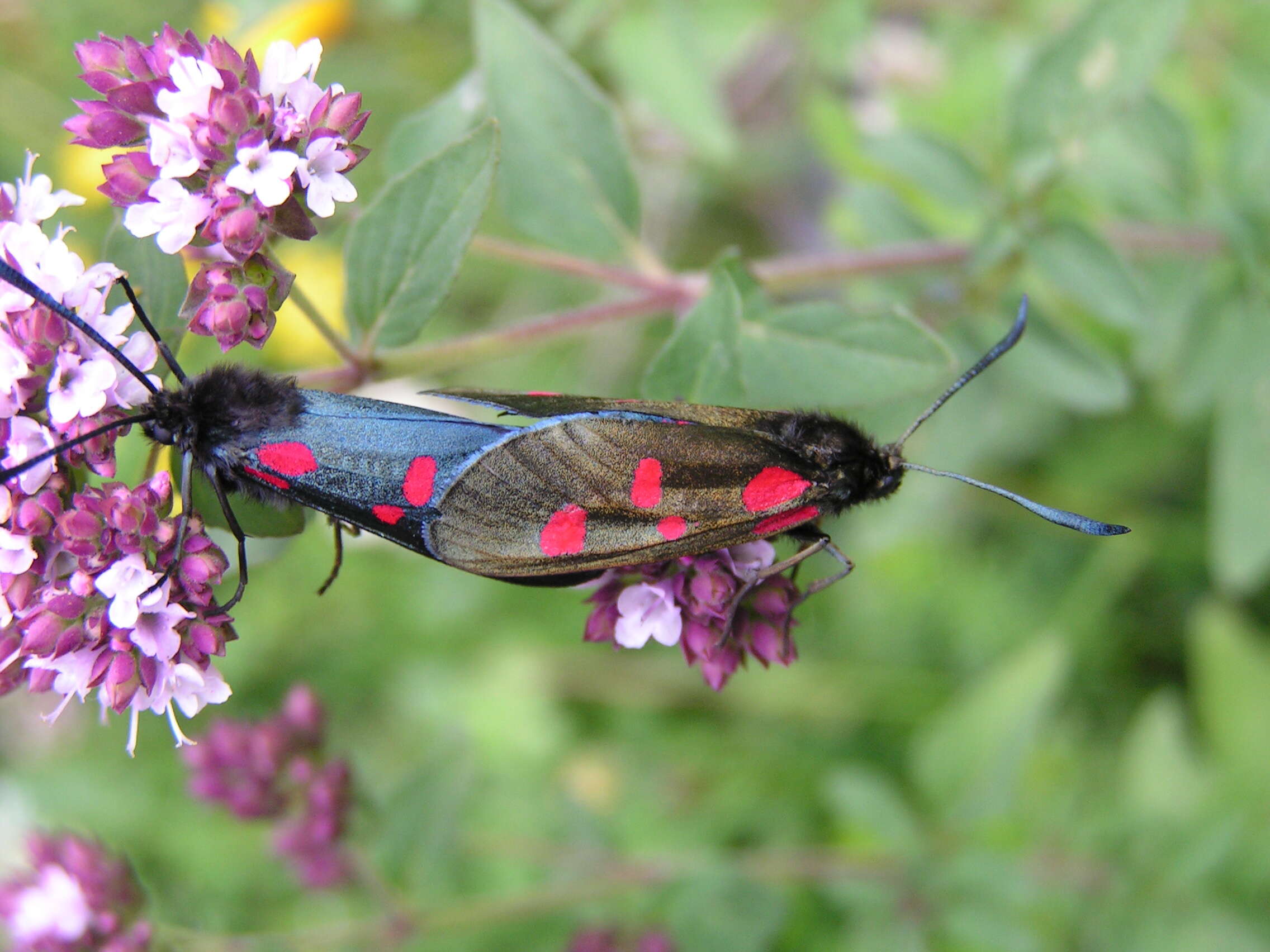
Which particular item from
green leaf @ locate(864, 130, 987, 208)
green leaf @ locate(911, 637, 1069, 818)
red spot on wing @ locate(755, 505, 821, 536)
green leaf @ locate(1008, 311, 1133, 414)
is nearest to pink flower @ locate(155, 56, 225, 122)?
red spot on wing @ locate(755, 505, 821, 536)

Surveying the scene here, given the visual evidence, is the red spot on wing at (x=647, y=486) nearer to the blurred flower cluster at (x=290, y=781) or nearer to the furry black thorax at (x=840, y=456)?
the furry black thorax at (x=840, y=456)

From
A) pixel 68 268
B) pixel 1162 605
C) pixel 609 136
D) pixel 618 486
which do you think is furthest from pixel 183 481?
Answer: pixel 1162 605

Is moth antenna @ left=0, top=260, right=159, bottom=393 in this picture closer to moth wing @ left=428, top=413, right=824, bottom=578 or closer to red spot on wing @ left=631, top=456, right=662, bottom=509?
moth wing @ left=428, top=413, right=824, bottom=578

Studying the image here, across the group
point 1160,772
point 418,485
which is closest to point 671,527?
point 418,485

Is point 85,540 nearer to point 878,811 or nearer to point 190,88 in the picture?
point 190,88

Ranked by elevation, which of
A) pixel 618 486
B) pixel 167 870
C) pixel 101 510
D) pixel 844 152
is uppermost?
pixel 101 510

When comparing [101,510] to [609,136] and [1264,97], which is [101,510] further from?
[1264,97]
